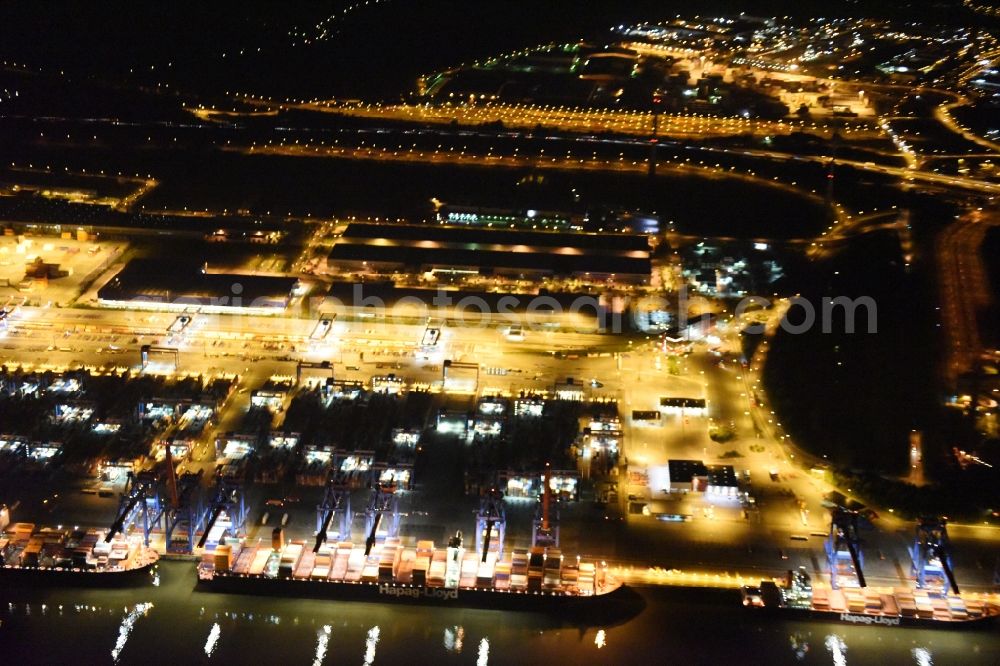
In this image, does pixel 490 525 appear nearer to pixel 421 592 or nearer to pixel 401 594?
pixel 421 592

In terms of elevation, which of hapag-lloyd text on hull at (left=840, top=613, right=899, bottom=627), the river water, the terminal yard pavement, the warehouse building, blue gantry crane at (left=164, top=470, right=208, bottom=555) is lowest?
the river water

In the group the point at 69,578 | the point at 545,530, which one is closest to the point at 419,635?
the point at 545,530

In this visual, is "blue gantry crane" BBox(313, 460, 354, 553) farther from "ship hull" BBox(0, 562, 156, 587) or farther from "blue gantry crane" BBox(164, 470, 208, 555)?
"ship hull" BBox(0, 562, 156, 587)

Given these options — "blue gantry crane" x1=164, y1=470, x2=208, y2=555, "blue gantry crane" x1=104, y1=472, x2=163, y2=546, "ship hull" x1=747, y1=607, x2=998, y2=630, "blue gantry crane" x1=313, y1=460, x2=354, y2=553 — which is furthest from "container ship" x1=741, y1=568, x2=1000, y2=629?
"blue gantry crane" x1=104, y1=472, x2=163, y2=546

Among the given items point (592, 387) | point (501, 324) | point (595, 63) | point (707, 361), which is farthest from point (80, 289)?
point (595, 63)

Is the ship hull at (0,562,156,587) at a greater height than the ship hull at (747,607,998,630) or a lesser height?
lesser

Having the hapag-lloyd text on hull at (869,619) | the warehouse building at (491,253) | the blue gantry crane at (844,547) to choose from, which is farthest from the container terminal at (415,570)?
the warehouse building at (491,253)
